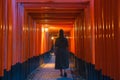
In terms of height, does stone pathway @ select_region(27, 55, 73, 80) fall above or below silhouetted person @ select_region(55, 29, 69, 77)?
below

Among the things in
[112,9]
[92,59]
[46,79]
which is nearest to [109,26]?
[112,9]

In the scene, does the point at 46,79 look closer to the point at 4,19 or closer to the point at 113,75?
the point at 4,19

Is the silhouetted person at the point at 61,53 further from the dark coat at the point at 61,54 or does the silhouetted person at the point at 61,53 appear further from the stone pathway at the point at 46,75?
the stone pathway at the point at 46,75

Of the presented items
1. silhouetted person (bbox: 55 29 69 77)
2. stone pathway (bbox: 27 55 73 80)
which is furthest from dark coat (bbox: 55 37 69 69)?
stone pathway (bbox: 27 55 73 80)

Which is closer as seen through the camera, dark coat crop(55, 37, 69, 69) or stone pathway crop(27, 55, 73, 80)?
stone pathway crop(27, 55, 73, 80)

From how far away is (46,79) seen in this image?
497 inches

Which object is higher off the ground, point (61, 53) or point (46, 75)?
point (61, 53)

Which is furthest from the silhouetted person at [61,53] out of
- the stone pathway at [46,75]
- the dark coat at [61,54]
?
the stone pathway at [46,75]

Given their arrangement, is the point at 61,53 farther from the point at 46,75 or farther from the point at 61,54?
the point at 46,75

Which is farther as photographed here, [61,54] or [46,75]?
[46,75]

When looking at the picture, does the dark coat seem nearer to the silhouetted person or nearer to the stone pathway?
the silhouetted person

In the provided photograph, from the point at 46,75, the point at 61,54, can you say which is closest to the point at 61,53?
the point at 61,54

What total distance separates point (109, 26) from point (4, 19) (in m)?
2.50

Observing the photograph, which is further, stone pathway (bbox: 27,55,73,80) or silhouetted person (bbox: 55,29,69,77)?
silhouetted person (bbox: 55,29,69,77)
